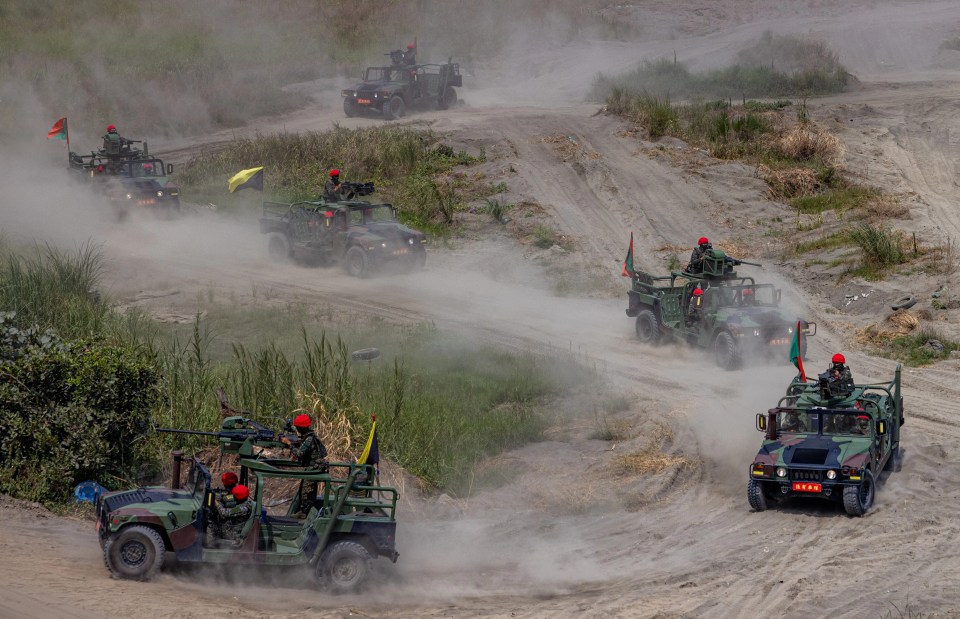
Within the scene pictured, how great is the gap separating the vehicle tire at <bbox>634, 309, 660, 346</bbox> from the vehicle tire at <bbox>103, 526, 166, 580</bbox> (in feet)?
42.0

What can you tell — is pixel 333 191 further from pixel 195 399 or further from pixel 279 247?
pixel 195 399

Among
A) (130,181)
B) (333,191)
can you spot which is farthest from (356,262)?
(130,181)

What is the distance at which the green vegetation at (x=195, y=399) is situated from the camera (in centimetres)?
1479

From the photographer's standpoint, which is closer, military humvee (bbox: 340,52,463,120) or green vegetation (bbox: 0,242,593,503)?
green vegetation (bbox: 0,242,593,503)

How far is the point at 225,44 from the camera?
2003 inches

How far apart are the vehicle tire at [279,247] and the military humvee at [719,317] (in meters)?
9.52

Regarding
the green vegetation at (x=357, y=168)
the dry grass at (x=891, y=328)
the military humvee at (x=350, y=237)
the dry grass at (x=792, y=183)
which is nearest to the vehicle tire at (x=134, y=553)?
the dry grass at (x=891, y=328)

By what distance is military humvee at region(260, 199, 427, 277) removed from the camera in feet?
89.9

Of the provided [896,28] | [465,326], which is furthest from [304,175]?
[896,28]

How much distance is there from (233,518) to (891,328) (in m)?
15.0

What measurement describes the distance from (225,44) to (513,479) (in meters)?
38.8

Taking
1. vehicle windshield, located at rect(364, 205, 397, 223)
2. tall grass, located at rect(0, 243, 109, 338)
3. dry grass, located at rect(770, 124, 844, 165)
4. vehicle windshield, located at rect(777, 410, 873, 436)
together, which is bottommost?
vehicle windshield, located at rect(777, 410, 873, 436)

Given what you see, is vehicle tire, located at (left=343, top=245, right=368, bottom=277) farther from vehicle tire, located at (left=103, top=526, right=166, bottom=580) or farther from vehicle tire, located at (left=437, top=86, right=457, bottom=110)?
vehicle tire, located at (left=437, top=86, right=457, bottom=110)

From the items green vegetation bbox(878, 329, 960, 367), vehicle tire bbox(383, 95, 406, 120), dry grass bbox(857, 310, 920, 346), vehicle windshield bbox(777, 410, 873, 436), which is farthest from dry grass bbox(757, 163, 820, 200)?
vehicle windshield bbox(777, 410, 873, 436)
